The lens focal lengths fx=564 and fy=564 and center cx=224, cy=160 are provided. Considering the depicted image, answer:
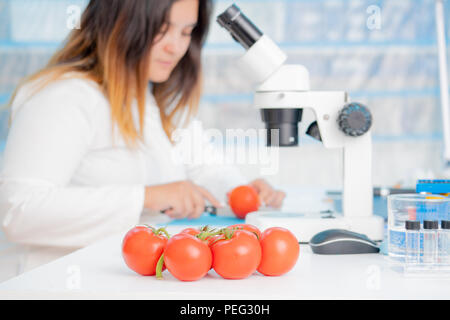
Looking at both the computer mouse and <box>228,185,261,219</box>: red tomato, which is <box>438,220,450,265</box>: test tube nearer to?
the computer mouse

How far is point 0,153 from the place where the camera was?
11.5 feet

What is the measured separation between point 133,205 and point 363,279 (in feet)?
2.90

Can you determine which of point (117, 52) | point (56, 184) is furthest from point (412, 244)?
point (117, 52)

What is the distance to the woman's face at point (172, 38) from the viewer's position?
1.98 m

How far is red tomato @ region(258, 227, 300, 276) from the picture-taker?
1.03m

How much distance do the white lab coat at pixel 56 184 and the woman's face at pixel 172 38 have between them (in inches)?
9.7

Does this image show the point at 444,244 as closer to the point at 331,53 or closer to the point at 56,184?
the point at 56,184

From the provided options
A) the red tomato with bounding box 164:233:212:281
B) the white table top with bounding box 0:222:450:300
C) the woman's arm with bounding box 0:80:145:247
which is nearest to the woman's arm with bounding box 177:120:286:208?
the woman's arm with bounding box 0:80:145:247

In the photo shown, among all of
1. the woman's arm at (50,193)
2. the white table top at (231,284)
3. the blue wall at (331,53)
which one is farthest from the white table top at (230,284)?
the blue wall at (331,53)

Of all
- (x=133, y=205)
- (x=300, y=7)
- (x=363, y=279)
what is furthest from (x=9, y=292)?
(x=300, y=7)

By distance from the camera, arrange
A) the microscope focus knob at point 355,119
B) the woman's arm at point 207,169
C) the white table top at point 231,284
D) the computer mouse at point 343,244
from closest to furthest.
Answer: the white table top at point 231,284 < the computer mouse at point 343,244 < the microscope focus knob at point 355,119 < the woman's arm at point 207,169

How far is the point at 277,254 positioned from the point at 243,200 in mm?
872

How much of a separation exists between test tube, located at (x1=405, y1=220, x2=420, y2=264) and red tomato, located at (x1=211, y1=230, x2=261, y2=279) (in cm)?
30

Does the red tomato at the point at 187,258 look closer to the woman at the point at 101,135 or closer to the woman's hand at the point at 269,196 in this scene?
the woman at the point at 101,135
